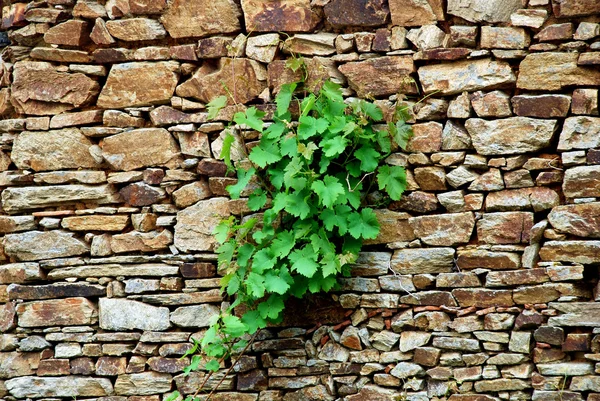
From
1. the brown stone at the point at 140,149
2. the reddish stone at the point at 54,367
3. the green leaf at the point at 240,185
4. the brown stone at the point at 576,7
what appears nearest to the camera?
the brown stone at the point at 576,7

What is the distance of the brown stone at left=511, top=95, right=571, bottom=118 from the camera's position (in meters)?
3.31

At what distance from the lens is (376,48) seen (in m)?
3.54

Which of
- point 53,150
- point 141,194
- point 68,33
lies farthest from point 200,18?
point 53,150

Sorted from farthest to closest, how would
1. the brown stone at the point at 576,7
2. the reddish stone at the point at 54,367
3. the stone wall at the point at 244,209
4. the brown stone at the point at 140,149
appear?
the reddish stone at the point at 54,367 < the brown stone at the point at 140,149 < the stone wall at the point at 244,209 < the brown stone at the point at 576,7

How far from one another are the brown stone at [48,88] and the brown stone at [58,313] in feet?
3.33

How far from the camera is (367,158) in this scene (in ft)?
11.4

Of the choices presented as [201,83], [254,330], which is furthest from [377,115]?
[254,330]

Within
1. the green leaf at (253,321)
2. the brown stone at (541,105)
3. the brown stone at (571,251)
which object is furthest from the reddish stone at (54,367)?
the brown stone at (541,105)

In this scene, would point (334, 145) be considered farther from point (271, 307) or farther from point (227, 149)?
point (271, 307)

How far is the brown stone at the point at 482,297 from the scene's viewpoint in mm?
3410

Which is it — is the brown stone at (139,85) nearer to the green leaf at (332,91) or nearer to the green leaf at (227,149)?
the green leaf at (227,149)

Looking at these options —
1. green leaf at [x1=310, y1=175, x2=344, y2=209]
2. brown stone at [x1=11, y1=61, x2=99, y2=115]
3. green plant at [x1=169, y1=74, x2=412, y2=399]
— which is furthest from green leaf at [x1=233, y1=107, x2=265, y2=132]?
brown stone at [x1=11, y1=61, x2=99, y2=115]

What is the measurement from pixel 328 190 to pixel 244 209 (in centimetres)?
57

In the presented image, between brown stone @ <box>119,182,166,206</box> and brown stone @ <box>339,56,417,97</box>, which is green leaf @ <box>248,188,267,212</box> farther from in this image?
brown stone @ <box>339,56,417,97</box>
